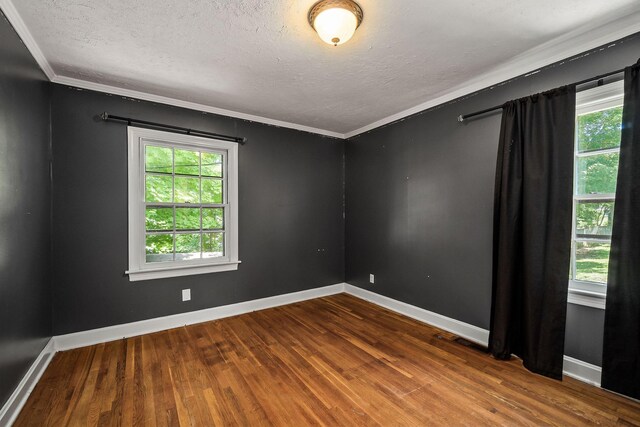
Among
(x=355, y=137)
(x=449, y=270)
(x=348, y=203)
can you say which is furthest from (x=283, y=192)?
(x=449, y=270)

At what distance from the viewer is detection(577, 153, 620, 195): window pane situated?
203cm

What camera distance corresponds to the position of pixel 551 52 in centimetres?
222

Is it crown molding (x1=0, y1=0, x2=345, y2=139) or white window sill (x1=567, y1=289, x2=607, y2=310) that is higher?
crown molding (x1=0, y1=0, x2=345, y2=139)

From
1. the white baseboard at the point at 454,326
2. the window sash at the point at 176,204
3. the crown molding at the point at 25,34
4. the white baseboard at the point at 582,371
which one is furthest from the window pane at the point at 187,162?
the white baseboard at the point at 582,371

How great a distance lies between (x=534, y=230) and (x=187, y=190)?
3.49m

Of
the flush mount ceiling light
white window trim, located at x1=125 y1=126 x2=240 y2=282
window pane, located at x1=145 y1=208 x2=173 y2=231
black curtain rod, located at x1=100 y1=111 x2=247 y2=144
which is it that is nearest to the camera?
the flush mount ceiling light

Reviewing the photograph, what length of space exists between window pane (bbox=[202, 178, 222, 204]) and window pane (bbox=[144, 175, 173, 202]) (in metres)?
0.37

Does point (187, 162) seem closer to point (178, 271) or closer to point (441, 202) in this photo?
point (178, 271)

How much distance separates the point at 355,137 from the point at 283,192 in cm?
145

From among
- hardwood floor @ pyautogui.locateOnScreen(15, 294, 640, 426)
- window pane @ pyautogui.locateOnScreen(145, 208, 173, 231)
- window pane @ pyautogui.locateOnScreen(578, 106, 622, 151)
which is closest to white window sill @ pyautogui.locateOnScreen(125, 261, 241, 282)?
window pane @ pyautogui.locateOnScreen(145, 208, 173, 231)

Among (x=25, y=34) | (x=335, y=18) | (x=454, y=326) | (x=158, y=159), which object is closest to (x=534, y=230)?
(x=454, y=326)

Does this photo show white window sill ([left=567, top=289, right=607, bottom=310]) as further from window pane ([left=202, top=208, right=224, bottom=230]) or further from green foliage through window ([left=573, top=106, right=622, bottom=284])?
window pane ([left=202, top=208, right=224, bottom=230])

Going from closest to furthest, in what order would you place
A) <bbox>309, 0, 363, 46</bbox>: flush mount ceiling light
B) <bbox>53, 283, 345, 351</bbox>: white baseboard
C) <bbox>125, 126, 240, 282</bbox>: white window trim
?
1. <bbox>309, 0, 363, 46</bbox>: flush mount ceiling light
2. <bbox>53, 283, 345, 351</bbox>: white baseboard
3. <bbox>125, 126, 240, 282</bbox>: white window trim

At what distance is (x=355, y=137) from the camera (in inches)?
171
